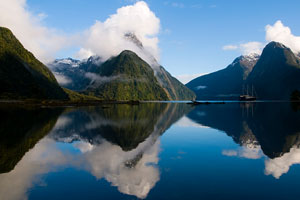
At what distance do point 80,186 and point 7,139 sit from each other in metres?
22.6

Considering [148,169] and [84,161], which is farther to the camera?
[84,161]

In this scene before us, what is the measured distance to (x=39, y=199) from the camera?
1393 cm

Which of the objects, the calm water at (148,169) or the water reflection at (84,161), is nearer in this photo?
the calm water at (148,169)

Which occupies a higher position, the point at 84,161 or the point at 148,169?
the point at 148,169

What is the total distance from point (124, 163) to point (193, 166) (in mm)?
6750

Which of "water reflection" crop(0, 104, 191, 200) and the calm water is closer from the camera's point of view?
the calm water

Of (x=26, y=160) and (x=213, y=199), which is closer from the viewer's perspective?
(x=213, y=199)

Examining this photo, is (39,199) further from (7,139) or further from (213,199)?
(7,139)

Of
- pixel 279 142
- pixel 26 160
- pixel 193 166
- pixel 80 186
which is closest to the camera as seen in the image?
pixel 80 186

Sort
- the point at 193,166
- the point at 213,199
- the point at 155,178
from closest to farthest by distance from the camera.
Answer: the point at 213,199 → the point at 155,178 → the point at 193,166

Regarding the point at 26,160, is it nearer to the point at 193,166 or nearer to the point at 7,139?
the point at 7,139

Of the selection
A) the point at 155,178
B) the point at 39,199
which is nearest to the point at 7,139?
the point at 39,199

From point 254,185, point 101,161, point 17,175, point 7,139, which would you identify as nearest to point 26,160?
point 17,175

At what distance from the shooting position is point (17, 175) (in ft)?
59.3
